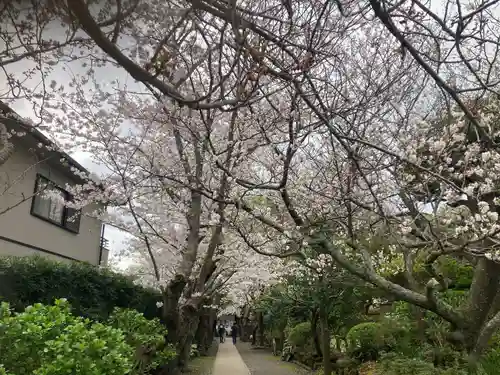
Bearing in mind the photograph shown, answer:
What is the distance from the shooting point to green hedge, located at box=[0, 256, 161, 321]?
6.93 metres

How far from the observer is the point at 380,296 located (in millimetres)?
12734

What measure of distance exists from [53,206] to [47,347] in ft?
31.1

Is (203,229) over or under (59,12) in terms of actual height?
over

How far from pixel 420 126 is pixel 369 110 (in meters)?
1.03

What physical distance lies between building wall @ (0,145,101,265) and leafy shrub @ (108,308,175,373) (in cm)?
274

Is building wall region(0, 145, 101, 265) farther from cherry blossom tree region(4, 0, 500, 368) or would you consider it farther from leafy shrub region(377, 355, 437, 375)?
leafy shrub region(377, 355, 437, 375)

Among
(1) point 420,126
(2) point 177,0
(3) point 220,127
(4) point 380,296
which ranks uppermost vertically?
(3) point 220,127

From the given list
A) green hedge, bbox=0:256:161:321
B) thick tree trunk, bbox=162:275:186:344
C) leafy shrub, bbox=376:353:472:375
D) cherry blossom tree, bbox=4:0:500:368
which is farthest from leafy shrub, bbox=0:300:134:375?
leafy shrub, bbox=376:353:472:375

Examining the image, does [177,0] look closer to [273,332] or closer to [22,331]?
[22,331]

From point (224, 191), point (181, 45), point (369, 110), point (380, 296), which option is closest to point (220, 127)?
point (224, 191)

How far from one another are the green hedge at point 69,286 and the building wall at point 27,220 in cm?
157

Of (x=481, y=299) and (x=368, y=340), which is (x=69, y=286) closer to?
(x=481, y=299)

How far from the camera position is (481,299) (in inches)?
299

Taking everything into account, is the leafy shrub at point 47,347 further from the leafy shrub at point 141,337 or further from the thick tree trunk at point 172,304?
the thick tree trunk at point 172,304
